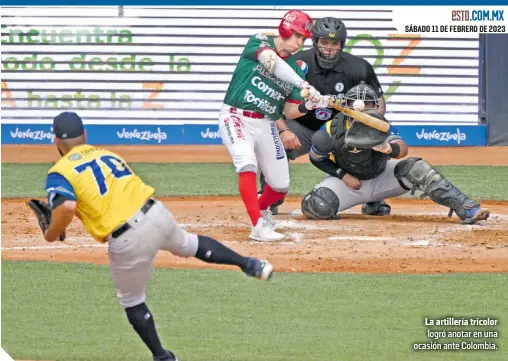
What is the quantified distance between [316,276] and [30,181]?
706cm

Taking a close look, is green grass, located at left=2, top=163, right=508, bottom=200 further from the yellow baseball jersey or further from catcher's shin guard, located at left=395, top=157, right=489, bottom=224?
the yellow baseball jersey

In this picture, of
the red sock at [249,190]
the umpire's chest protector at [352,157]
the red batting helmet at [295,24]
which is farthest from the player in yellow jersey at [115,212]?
the umpire's chest protector at [352,157]

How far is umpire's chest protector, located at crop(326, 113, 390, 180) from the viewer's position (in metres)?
10.6

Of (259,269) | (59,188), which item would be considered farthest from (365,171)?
(59,188)

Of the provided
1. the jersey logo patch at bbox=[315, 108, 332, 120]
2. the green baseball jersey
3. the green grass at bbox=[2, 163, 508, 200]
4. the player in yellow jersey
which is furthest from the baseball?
the player in yellow jersey

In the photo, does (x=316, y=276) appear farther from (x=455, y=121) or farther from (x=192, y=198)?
(x=455, y=121)

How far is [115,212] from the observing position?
20.3 ft

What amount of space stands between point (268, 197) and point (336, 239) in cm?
80

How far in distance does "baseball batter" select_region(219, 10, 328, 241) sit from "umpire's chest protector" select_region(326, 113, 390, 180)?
1.89 feet

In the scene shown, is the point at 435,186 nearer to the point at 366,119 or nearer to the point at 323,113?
the point at 366,119

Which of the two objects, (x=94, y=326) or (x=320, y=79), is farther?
(x=320, y=79)

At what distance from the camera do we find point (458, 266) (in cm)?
902

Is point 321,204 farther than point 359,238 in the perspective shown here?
Yes

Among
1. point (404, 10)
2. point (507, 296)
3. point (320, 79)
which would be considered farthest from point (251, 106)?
point (404, 10)
